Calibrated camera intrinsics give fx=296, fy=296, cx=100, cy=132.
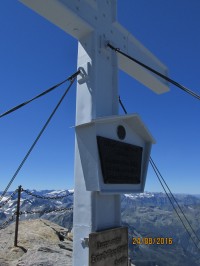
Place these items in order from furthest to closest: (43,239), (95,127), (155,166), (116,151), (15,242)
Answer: (43,239) < (15,242) < (155,166) < (116,151) < (95,127)

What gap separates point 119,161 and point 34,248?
5059mm

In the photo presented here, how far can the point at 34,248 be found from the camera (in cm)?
841

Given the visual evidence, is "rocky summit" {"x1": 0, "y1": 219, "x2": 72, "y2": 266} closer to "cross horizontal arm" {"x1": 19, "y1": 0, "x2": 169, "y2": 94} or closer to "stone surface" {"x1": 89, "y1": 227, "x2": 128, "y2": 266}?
"stone surface" {"x1": 89, "y1": 227, "x2": 128, "y2": 266}

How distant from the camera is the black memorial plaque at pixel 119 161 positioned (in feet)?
14.5

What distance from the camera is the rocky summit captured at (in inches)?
293

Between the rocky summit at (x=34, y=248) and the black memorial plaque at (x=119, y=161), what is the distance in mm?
3612

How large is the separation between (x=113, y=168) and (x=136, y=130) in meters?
0.98

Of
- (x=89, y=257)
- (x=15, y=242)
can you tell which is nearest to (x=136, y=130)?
(x=89, y=257)

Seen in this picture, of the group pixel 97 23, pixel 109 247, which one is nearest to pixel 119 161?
pixel 109 247

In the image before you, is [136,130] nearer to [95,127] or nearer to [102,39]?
[95,127]

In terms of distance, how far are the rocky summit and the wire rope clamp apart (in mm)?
3621

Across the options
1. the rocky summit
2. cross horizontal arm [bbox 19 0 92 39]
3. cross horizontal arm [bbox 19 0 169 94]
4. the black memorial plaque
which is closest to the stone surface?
the black memorial plaque

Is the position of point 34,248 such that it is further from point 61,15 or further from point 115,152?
point 61,15

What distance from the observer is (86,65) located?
16.0 ft
